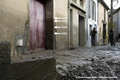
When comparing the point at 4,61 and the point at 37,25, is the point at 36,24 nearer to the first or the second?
the point at 37,25

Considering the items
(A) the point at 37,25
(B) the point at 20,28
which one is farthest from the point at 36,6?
(B) the point at 20,28

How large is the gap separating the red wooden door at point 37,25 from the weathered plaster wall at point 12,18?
137cm

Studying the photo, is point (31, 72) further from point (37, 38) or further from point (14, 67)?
point (37, 38)

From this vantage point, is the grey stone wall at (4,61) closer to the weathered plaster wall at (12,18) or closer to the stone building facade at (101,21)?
the weathered plaster wall at (12,18)

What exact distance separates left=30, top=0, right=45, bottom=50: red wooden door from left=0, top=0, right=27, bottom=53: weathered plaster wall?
4.49 ft

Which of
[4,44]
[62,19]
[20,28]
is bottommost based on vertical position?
[4,44]

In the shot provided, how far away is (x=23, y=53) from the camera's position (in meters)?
4.67

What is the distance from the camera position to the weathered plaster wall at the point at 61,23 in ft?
23.5

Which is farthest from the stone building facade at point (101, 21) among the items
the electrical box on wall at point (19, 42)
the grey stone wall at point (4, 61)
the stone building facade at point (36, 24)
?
the grey stone wall at point (4, 61)

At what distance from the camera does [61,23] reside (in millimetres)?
7719

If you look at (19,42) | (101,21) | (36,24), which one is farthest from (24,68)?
Answer: (101,21)

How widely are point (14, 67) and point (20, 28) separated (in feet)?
9.78

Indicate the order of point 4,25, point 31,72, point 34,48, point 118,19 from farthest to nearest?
point 118,19 → point 34,48 → point 4,25 → point 31,72

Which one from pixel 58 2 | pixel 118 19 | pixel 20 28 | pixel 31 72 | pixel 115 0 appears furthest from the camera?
pixel 118 19
